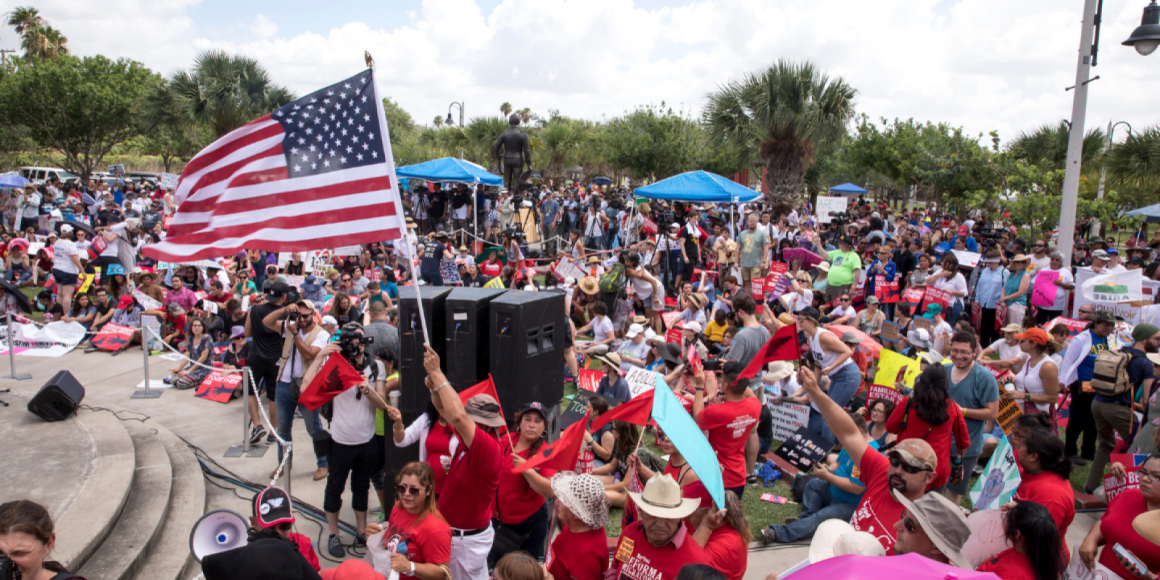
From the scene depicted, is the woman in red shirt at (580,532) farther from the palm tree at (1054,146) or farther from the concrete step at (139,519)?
the palm tree at (1054,146)

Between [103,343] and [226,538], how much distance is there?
955cm

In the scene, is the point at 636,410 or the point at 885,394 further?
the point at 885,394

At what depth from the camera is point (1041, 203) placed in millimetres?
13188

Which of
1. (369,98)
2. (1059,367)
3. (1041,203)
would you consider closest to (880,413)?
(1059,367)

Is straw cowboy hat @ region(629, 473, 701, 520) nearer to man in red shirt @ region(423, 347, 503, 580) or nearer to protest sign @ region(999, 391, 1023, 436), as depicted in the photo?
man in red shirt @ region(423, 347, 503, 580)

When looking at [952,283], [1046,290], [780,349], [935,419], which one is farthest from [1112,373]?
[1046,290]

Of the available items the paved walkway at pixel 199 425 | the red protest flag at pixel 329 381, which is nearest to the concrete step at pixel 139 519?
the paved walkway at pixel 199 425

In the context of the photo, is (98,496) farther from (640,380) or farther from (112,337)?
(112,337)

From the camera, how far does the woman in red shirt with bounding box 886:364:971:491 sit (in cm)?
500

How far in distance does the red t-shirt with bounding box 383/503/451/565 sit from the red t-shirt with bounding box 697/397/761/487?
2.14 metres

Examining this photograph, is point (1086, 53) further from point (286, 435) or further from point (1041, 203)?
point (286, 435)

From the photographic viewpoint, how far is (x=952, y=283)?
998 cm

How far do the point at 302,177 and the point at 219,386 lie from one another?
584 centimetres

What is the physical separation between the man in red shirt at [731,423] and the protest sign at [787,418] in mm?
1967
